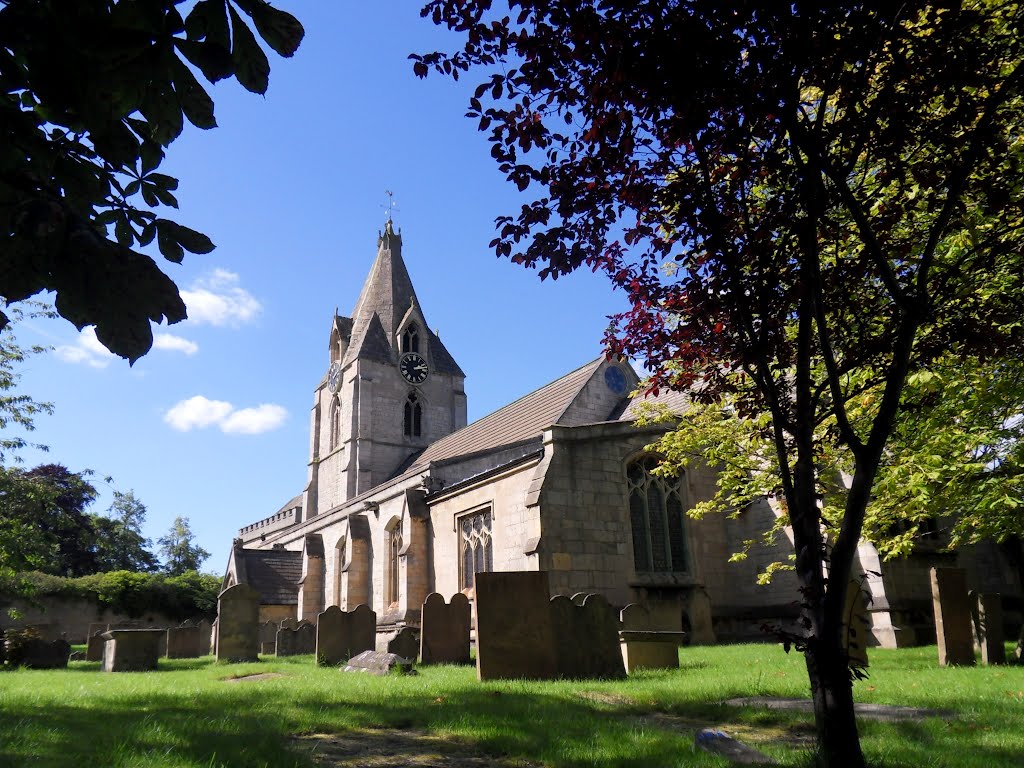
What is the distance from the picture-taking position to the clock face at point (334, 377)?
44.8m

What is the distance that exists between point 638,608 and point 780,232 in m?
9.26

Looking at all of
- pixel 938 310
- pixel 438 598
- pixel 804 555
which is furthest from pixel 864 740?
pixel 438 598

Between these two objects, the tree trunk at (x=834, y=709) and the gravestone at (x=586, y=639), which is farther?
the gravestone at (x=586, y=639)

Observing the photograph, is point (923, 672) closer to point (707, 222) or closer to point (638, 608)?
point (638, 608)

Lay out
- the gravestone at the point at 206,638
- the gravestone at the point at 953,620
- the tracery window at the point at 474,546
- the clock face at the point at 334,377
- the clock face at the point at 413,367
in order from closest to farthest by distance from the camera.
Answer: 1. the gravestone at the point at 953,620
2. the tracery window at the point at 474,546
3. the gravestone at the point at 206,638
4. the clock face at the point at 413,367
5. the clock face at the point at 334,377

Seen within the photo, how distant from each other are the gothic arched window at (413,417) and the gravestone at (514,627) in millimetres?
32889

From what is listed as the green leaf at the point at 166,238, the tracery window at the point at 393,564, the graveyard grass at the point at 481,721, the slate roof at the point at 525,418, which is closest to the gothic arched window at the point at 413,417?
the slate roof at the point at 525,418

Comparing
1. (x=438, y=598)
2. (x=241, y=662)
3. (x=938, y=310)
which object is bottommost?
(x=241, y=662)

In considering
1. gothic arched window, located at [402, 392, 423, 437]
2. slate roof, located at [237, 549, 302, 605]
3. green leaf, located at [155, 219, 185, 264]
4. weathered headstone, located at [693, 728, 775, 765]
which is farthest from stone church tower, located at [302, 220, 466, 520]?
green leaf, located at [155, 219, 185, 264]

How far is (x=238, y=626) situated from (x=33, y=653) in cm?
A: 501

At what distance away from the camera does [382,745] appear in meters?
5.96

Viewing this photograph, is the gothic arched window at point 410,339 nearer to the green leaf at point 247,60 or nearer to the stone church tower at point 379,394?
the stone church tower at point 379,394

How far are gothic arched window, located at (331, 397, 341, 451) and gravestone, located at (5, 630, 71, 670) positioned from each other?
2576 cm

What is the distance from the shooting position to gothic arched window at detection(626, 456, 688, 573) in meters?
17.9
